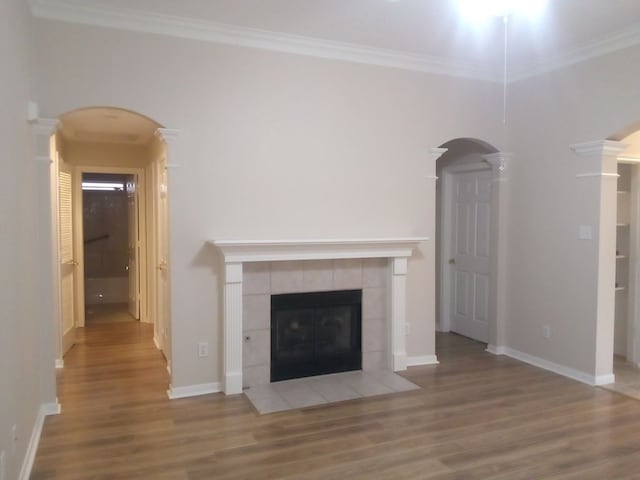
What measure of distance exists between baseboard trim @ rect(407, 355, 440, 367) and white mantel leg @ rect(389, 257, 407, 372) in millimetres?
147

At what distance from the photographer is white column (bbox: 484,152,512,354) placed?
5.20 meters

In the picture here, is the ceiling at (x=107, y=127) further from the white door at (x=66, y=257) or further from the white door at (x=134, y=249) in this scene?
the white door at (x=134, y=249)

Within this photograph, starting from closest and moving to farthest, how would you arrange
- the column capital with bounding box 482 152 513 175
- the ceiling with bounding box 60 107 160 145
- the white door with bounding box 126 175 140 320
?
the ceiling with bounding box 60 107 160 145 < the column capital with bounding box 482 152 513 175 < the white door with bounding box 126 175 140 320

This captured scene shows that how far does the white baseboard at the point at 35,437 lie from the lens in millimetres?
2777

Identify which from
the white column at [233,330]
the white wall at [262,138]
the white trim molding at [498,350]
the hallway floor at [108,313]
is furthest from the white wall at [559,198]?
the hallway floor at [108,313]

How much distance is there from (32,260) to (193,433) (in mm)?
1548

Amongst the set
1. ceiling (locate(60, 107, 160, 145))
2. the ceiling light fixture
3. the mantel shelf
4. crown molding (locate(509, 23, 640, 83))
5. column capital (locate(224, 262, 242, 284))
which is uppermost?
the ceiling light fixture

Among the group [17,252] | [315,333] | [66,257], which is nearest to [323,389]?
[315,333]

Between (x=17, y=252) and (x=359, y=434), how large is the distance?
2.33 metres

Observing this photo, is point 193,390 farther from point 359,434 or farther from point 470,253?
point 470,253

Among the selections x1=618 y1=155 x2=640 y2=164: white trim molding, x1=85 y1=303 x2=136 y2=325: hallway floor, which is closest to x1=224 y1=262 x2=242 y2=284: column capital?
x1=618 y1=155 x2=640 y2=164: white trim molding

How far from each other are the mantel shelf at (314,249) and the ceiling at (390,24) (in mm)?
1620

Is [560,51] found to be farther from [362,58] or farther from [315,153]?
[315,153]

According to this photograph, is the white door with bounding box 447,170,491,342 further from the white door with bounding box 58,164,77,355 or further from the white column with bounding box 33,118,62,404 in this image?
the white door with bounding box 58,164,77,355
